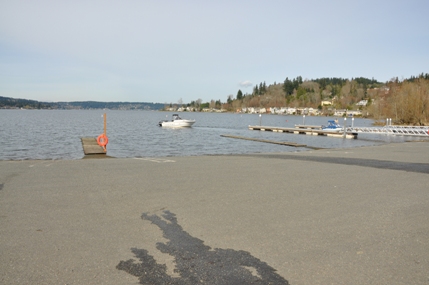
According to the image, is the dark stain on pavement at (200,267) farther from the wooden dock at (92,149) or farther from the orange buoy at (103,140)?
the orange buoy at (103,140)

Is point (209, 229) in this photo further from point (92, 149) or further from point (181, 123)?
point (181, 123)

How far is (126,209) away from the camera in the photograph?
7230mm

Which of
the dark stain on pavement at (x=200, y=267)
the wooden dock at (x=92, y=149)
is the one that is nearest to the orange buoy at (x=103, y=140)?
the wooden dock at (x=92, y=149)

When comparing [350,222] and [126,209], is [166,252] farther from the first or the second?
[350,222]

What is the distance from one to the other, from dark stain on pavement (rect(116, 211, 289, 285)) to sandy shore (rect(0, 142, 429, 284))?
13 mm

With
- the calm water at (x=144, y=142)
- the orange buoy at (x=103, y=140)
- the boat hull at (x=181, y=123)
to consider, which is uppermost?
the orange buoy at (x=103, y=140)

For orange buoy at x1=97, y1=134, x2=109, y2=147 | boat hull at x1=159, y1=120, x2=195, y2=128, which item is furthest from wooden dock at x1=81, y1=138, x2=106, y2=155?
boat hull at x1=159, y1=120, x2=195, y2=128

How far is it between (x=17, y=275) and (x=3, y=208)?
3.19 meters

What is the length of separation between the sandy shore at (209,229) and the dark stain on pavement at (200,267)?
13 millimetres

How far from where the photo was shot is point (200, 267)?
183 inches

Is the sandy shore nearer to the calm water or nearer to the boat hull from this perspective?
the calm water

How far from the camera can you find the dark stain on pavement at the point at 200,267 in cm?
429

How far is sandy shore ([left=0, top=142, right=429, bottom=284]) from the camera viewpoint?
4512 mm

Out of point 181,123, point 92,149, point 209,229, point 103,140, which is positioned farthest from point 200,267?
point 181,123
